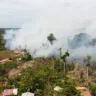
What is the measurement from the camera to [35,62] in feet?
128

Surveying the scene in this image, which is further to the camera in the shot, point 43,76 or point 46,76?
point 46,76

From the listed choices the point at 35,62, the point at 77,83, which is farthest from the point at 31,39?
the point at 77,83

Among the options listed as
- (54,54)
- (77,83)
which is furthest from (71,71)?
(54,54)

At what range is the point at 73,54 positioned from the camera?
46.6 metres

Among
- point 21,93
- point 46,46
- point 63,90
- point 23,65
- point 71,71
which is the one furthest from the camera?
point 46,46

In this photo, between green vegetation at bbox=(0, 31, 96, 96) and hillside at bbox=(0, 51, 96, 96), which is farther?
hillside at bbox=(0, 51, 96, 96)

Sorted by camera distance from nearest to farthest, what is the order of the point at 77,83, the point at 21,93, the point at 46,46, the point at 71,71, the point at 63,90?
1. the point at 63,90
2. the point at 21,93
3. the point at 77,83
4. the point at 71,71
5. the point at 46,46

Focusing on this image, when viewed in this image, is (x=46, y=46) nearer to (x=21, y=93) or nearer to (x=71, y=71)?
(x=71, y=71)

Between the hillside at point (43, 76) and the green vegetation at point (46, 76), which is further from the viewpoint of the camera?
the hillside at point (43, 76)

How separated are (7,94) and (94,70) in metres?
15.3

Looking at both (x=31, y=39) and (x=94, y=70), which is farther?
(x=31, y=39)

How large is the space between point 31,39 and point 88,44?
1151cm

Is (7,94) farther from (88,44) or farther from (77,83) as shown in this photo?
(88,44)

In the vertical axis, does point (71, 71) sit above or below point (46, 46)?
below
